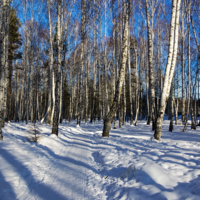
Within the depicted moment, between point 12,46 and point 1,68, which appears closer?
point 1,68

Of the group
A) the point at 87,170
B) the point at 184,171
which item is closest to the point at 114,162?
the point at 87,170

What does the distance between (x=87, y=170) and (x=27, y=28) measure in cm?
2019

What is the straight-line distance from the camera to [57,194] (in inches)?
117

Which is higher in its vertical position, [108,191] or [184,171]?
[184,171]

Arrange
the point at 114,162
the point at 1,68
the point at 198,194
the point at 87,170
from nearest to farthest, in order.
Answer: the point at 198,194, the point at 87,170, the point at 114,162, the point at 1,68

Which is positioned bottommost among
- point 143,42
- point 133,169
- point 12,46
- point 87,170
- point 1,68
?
point 87,170

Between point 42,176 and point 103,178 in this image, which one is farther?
point 42,176

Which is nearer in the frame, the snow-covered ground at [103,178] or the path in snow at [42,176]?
the snow-covered ground at [103,178]

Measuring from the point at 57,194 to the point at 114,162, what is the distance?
200 cm

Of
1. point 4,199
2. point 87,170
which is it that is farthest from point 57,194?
point 87,170

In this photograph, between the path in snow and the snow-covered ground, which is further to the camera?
the path in snow

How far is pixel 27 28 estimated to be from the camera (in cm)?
1884

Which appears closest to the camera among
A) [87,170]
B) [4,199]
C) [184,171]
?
[4,199]

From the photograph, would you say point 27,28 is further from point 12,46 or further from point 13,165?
point 13,165
